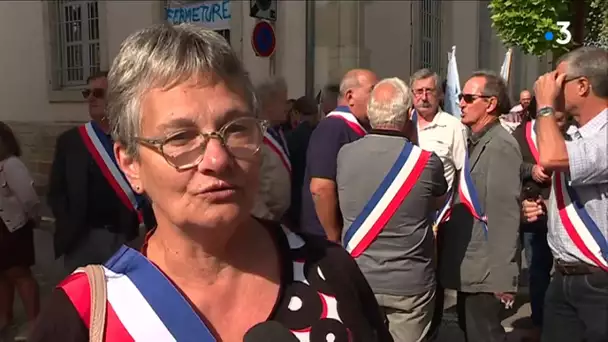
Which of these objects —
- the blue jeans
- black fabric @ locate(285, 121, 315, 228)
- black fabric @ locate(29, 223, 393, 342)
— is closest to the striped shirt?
black fabric @ locate(29, 223, 393, 342)

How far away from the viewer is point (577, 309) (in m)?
3.20

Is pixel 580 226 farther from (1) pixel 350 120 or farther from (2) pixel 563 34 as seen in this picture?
(2) pixel 563 34

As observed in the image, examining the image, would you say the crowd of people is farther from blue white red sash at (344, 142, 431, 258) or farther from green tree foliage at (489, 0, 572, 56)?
green tree foliage at (489, 0, 572, 56)

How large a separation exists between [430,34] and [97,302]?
471 inches

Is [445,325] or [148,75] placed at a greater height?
[148,75]

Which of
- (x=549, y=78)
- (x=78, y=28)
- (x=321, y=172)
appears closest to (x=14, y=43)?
(x=78, y=28)

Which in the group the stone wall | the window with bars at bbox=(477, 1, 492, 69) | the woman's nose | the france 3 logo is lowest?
the stone wall

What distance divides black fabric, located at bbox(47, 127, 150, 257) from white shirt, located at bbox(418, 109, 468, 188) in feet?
6.68

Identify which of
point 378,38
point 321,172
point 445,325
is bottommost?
point 445,325

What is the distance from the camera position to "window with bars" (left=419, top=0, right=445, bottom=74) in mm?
12297

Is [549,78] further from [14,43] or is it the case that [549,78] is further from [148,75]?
[14,43]

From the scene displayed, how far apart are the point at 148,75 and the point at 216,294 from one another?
478 millimetres

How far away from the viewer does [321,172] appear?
4.11 meters

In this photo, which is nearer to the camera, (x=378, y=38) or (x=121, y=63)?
(x=121, y=63)
